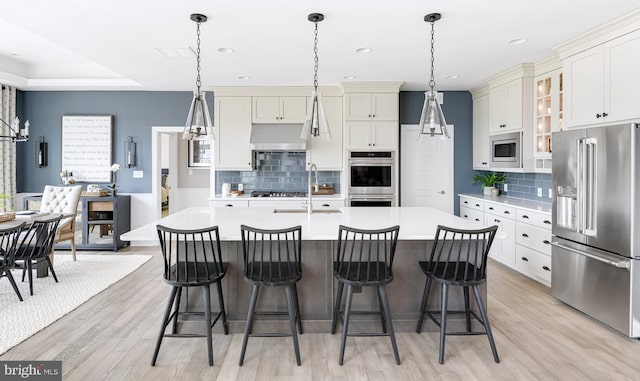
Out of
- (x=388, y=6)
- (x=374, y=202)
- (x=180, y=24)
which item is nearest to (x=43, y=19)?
(x=180, y=24)

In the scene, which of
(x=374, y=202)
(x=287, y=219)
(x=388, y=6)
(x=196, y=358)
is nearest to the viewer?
(x=196, y=358)

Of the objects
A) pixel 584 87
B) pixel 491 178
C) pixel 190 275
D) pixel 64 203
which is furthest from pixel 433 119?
pixel 64 203

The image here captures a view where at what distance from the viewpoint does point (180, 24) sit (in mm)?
3432

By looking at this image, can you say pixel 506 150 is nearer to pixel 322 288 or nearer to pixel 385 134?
pixel 385 134

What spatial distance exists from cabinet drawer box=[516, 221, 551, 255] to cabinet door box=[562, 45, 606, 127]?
3.80 ft


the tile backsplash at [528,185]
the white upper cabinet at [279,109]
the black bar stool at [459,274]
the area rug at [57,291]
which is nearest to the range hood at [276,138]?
the white upper cabinet at [279,109]

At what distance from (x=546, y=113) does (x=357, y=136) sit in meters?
2.39

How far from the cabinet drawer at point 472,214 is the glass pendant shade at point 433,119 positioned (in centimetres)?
294

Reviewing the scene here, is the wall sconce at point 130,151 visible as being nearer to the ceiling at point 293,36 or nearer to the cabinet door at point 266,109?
the ceiling at point 293,36

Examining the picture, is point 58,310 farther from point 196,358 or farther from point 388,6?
point 388,6

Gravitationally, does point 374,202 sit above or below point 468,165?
below

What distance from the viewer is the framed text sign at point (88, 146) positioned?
634 cm

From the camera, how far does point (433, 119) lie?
2.99 meters

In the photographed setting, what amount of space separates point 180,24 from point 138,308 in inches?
102
